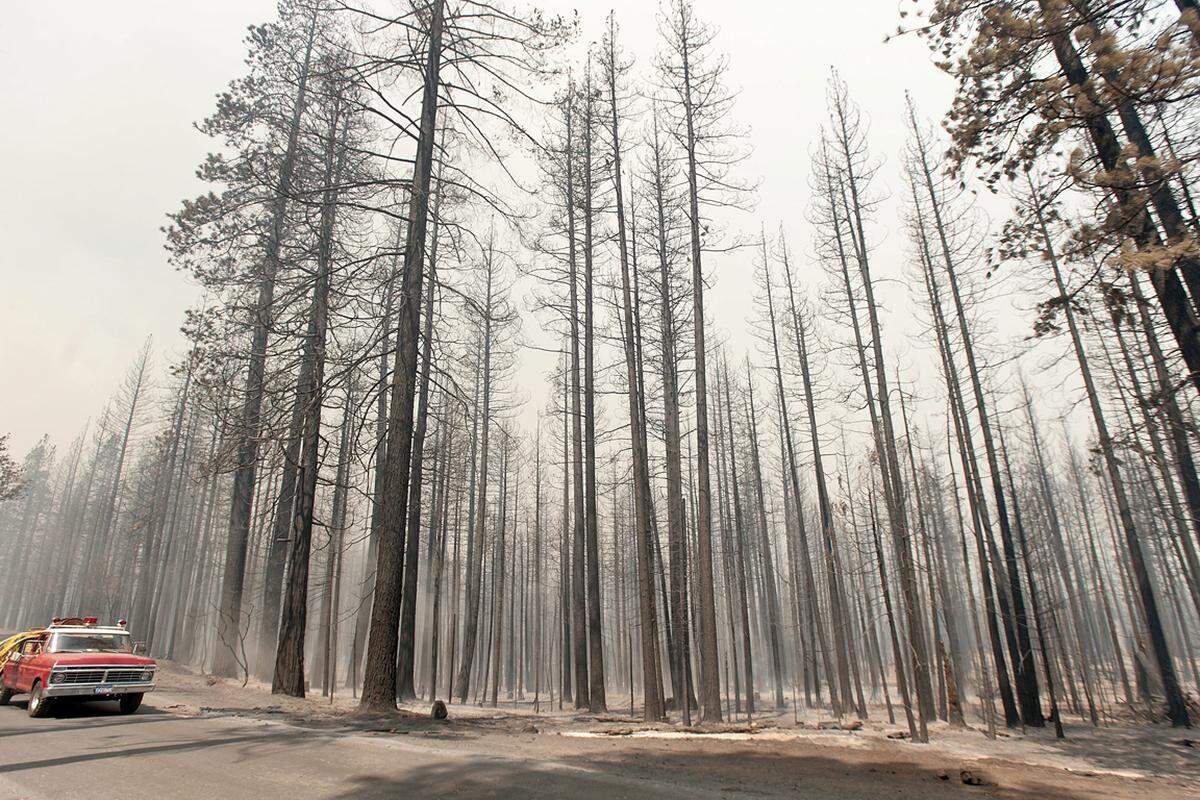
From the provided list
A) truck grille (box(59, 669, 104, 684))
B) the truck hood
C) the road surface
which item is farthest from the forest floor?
truck grille (box(59, 669, 104, 684))

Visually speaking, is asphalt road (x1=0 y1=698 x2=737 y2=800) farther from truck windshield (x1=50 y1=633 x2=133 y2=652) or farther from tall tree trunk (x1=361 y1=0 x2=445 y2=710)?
truck windshield (x1=50 y1=633 x2=133 y2=652)

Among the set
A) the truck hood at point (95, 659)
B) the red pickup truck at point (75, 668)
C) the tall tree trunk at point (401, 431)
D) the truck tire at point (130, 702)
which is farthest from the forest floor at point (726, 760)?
the truck hood at point (95, 659)

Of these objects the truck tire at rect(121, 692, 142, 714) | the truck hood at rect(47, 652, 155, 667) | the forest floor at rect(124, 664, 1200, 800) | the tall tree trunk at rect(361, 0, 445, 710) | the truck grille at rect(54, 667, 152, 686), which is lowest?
the forest floor at rect(124, 664, 1200, 800)

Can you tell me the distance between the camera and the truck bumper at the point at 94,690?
873cm

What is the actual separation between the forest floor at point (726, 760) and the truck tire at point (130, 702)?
56 cm

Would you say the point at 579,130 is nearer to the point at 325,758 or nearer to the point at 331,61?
the point at 331,61

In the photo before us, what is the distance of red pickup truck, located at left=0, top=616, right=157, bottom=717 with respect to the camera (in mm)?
8859

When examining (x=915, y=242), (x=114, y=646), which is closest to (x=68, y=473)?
(x=114, y=646)

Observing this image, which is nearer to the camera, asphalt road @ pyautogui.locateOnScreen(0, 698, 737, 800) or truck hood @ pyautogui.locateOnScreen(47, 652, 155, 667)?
asphalt road @ pyautogui.locateOnScreen(0, 698, 737, 800)

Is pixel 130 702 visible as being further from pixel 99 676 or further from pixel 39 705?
pixel 39 705

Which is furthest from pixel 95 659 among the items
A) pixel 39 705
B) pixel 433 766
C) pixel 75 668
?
pixel 433 766

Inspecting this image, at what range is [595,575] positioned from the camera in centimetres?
1542

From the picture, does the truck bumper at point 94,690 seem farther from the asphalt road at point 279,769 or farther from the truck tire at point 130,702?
the asphalt road at point 279,769

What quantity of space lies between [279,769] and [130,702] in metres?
7.19
